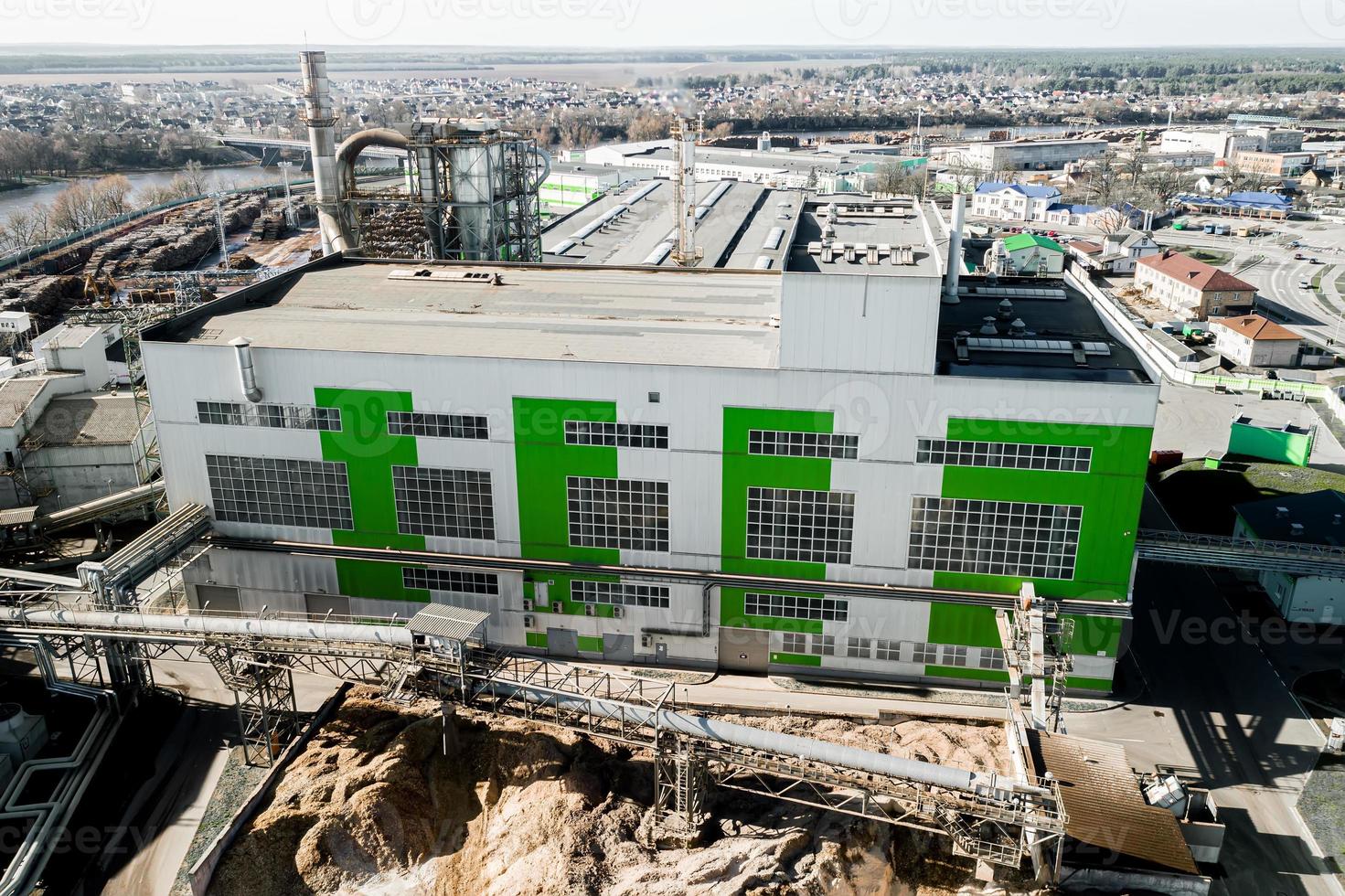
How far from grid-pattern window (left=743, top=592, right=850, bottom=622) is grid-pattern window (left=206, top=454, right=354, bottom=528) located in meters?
11.1

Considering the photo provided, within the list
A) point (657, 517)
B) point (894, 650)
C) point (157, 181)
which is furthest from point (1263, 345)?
point (157, 181)

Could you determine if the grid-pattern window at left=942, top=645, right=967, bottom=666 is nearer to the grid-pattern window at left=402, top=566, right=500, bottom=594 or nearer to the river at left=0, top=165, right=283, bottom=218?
the grid-pattern window at left=402, top=566, right=500, bottom=594

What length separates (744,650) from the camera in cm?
2642

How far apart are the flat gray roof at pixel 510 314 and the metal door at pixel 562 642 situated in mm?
7442

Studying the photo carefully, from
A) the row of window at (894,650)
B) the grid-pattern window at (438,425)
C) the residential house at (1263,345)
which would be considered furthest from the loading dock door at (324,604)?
the residential house at (1263,345)

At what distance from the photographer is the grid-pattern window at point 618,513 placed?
83.6 feet

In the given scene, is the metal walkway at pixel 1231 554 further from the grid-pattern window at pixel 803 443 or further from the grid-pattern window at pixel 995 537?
the grid-pattern window at pixel 803 443

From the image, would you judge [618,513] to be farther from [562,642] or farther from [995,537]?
[995,537]

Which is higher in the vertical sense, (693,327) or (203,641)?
(693,327)

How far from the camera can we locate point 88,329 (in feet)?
129

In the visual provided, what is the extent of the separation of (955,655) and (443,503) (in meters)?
13.9

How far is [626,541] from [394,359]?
296 inches

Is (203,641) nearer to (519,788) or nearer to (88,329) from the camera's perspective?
(519,788)

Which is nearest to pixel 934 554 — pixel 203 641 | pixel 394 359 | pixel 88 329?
pixel 394 359
